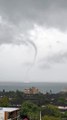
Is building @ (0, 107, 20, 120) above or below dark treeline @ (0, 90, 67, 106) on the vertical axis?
below

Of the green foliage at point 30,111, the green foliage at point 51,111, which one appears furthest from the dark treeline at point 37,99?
the green foliage at point 51,111

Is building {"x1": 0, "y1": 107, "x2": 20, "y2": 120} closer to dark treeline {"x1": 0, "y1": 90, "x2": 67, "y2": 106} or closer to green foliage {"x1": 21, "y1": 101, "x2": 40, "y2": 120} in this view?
green foliage {"x1": 21, "y1": 101, "x2": 40, "y2": 120}

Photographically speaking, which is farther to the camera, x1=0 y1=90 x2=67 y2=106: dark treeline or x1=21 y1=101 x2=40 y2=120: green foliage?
x1=0 y1=90 x2=67 y2=106: dark treeline

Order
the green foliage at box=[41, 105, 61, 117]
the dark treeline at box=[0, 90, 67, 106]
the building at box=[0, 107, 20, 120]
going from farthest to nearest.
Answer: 1. the dark treeline at box=[0, 90, 67, 106]
2. the green foliage at box=[41, 105, 61, 117]
3. the building at box=[0, 107, 20, 120]

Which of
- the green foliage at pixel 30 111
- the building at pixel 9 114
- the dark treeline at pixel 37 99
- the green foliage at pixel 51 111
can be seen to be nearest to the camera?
the building at pixel 9 114

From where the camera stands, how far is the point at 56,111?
4209 centimetres


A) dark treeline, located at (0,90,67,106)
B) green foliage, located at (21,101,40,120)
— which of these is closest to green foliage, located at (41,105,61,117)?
green foliage, located at (21,101,40,120)

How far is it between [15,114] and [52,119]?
469 cm

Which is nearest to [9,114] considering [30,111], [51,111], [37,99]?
[30,111]

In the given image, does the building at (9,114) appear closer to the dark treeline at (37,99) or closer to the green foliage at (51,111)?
the green foliage at (51,111)

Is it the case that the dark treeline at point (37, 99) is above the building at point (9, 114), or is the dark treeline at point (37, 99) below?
above

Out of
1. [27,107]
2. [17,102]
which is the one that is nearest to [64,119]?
[27,107]

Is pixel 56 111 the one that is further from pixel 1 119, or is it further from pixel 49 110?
pixel 1 119

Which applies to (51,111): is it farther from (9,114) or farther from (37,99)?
(37,99)
